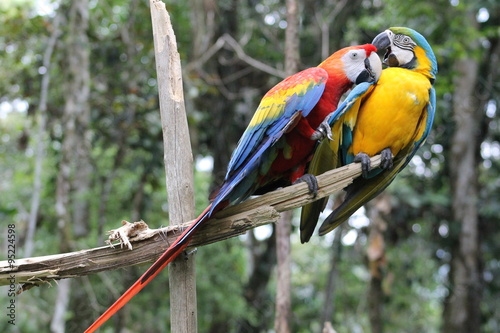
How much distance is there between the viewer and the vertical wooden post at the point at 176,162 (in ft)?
6.32

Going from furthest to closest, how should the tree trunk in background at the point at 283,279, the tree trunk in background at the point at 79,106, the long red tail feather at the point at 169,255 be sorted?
1. the tree trunk in background at the point at 79,106
2. the tree trunk in background at the point at 283,279
3. the long red tail feather at the point at 169,255

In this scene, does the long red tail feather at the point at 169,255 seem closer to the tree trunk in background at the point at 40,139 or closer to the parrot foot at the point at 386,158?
the parrot foot at the point at 386,158

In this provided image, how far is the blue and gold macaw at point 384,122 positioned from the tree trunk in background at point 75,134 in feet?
6.76

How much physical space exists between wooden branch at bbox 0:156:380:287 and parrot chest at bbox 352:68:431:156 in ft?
0.70

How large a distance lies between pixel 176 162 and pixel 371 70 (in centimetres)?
81

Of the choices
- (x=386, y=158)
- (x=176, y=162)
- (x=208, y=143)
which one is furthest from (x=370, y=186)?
(x=208, y=143)

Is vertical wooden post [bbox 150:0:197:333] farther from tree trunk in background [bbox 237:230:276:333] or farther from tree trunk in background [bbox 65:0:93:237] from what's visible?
tree trunk in background [bbox 237:230:276:333]

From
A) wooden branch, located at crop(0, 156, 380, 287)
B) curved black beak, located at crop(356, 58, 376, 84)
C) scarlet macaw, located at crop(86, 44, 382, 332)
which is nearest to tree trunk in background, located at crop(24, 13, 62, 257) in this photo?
wooden branch, located at crop(0, 156, 380, 287)

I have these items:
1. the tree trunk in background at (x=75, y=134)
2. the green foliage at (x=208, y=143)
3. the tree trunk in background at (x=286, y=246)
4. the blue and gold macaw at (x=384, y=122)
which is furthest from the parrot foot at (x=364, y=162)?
the tree trunk in background at (x=75, y=134)

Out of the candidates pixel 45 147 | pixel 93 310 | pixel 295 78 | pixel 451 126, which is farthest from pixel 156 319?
pixel 295 78

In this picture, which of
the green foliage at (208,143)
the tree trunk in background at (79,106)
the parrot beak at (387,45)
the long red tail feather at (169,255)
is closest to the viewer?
A: the long red tail feather at (169,255)

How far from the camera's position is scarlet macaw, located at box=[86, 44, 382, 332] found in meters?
1.96

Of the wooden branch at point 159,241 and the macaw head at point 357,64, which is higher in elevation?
the macaw head at point 357,64

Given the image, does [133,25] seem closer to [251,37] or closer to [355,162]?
[251,37]
